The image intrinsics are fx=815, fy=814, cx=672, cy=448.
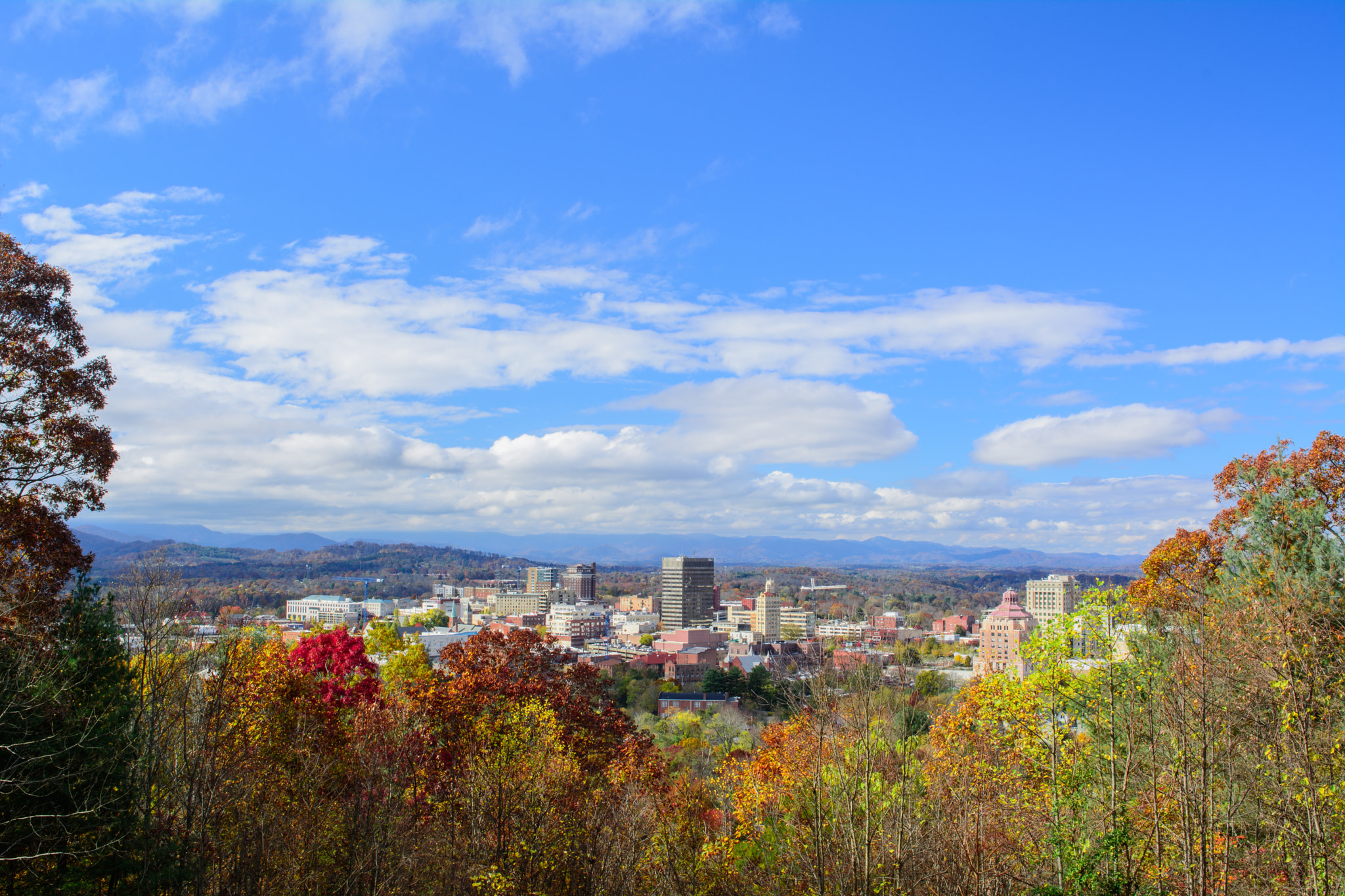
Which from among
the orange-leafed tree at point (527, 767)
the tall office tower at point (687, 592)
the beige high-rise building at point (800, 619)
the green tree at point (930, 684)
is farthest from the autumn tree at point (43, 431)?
the tall office tower at point (687, 592)

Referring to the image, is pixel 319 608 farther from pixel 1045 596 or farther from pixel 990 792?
pixel 990 792

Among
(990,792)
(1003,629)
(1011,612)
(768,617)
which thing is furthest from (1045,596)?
(990,792)

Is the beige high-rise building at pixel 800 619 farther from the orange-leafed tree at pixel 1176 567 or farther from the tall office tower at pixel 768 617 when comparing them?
the orange-leafed tree at pixel 1176 567

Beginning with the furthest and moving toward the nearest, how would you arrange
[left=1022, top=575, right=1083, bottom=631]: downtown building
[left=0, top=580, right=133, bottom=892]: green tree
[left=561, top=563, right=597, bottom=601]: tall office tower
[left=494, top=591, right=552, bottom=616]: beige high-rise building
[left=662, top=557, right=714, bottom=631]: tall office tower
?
[left=561, top=563, right=597, bottom=601]: tall office tower → [left=494, top=591, right=552, bottom=616]: beige high-rise building → [left=662, top=557, right=714, bottom=631]: tall office tower → [left=1022, top=575, right=1083, bottom=631]: downtown building → [left=0, top=580, right=133, bottom=892]: green tree

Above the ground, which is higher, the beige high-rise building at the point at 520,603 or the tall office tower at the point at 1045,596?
the tall office tower at the point at 1045,596

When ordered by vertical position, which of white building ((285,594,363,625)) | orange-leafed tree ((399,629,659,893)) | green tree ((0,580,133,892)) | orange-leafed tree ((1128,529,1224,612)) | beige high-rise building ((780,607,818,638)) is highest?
orange-leafed tree ((1128,529,1224,612))

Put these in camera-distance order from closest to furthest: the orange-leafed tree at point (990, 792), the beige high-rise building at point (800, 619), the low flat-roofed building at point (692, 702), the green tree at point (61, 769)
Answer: the green tree at point (61, 769) < the orange-leafed tree at point (990, 792) < the low flat-roofed building at point (692, 702) < the beige high-rise building at point (800, 619)

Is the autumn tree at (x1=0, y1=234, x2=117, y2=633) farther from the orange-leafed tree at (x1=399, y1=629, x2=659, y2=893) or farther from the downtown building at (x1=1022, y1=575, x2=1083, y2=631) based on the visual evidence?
the downtown building at (x1=1022, y1=575, x2=1083, y2=631)

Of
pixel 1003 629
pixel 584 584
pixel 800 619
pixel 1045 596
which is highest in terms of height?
pixel 1045 596

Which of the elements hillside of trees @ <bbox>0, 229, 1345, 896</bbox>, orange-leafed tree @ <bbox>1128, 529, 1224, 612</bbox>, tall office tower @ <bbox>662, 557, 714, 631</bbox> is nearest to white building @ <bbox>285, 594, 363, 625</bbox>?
tall office tower @ <bbox>662, 557, 714, 631</bbox>
